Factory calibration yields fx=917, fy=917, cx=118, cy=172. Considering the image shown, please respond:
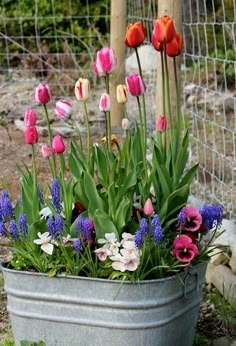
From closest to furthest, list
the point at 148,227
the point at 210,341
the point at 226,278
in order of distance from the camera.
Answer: the point at 148,227 → the point at 210,341 → the point at 226,278

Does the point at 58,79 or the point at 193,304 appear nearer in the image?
the point at 193,304

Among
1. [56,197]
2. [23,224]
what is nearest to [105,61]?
[56,197]

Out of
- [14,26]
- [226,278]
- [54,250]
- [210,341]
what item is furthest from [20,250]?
[14,26]

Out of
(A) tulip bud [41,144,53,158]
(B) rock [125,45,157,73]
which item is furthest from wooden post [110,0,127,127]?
(A) tulip bud [41,144,53,158]

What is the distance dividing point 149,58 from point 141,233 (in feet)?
20.4

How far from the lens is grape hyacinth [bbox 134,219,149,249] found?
8.94 ft

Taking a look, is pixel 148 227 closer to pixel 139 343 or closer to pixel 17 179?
pixel 139 343

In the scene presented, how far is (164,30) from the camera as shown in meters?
2.84

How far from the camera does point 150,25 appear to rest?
7.05 m

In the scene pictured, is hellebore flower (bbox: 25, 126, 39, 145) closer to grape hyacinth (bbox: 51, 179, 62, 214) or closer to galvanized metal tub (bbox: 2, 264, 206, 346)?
grape hyacinth (bbox: 51, 179, 62, 214)

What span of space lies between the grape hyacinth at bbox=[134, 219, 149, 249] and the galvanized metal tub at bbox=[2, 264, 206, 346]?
125 mm

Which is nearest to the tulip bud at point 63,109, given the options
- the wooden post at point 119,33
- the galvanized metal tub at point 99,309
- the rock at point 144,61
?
the galvanized metal tub at point 99,309

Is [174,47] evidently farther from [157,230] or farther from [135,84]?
[157,230]

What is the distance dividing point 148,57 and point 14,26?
98.8 inches
